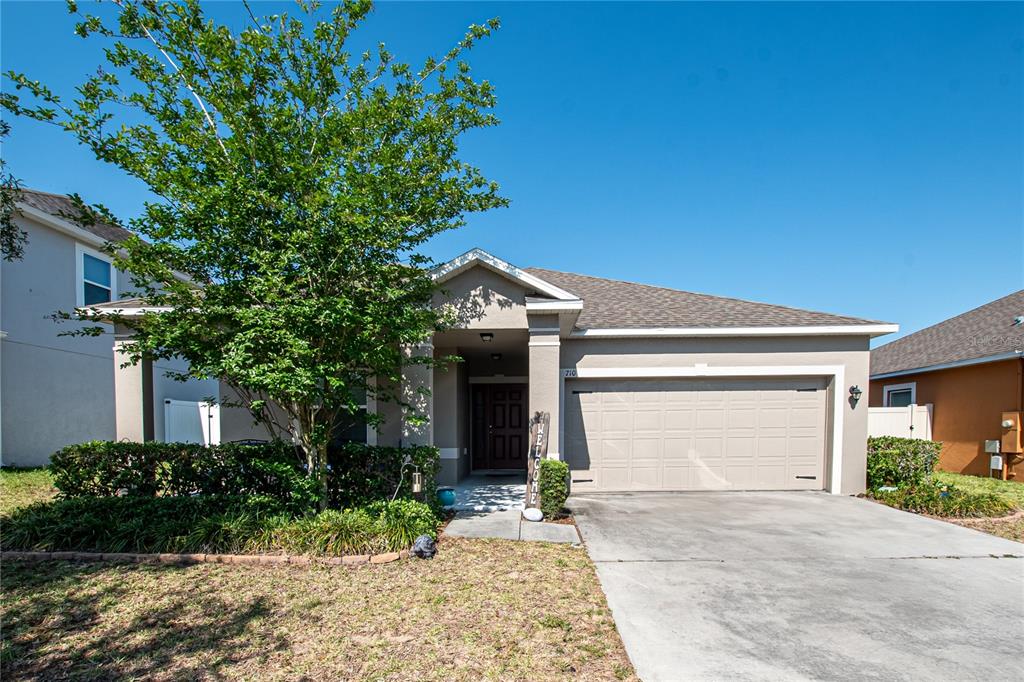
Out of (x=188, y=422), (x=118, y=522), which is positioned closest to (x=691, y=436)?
(x=118, y=522)

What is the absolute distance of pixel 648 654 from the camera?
346 centimetres

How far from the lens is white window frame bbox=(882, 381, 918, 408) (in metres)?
14.0

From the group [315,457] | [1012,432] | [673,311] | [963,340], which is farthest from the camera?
[963,340]

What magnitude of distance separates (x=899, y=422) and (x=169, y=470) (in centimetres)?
1642

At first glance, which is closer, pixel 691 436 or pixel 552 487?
pixel 552 487

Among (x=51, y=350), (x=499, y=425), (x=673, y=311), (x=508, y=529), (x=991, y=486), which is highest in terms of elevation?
(x=673, y=311)

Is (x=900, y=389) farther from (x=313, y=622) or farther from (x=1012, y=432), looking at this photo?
(x=313, y=622)

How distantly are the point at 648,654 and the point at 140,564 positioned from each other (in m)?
5.23

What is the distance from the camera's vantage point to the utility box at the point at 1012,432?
10.8 meters

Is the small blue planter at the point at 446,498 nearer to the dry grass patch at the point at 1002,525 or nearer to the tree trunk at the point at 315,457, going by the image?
the tree trunk at the point at 315,457

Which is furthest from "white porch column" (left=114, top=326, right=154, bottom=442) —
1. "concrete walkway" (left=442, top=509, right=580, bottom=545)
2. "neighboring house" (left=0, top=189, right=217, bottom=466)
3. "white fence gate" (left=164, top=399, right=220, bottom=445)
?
"concrete walkway" (left=442, top=509, right=580, bottom=545)

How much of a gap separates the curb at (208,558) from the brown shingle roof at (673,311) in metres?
5.57

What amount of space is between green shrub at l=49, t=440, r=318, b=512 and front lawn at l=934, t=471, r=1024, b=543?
9834 mm

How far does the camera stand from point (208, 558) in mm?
5227
